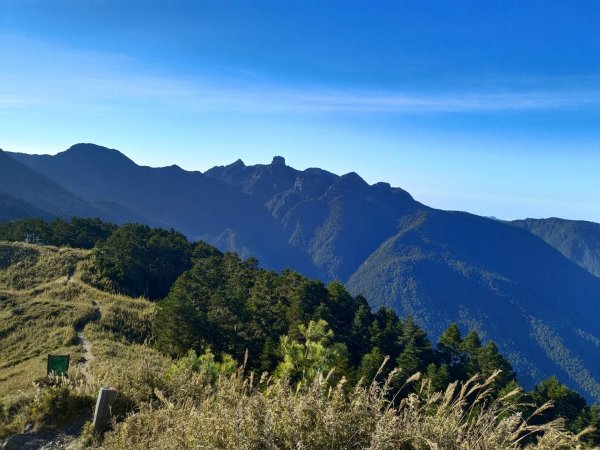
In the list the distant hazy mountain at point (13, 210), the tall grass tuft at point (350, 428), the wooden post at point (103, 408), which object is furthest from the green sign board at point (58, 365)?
the distant hazy mountain at point (13, 210)

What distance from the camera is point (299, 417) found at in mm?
4523

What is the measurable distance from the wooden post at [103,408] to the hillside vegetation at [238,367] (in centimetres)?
16

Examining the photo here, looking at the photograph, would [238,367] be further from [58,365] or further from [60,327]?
[58,365]

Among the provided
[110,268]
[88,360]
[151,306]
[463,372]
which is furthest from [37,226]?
[463,372]

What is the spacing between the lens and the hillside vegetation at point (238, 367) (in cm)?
450

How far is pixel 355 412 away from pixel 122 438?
10.3ft

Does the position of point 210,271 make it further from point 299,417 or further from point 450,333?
point 299,417

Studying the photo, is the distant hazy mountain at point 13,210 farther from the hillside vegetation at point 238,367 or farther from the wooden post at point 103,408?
the wooden post at point 103,408

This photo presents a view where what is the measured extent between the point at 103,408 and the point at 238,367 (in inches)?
632

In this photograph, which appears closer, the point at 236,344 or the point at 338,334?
the point at 236,344

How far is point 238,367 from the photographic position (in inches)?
881

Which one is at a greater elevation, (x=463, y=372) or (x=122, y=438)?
(x=122, y=438)

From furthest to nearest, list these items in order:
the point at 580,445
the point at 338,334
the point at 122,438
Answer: the point at 338,334, the point at 122,438, the point at 580,445

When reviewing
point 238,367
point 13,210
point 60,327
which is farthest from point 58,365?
point 13,210
